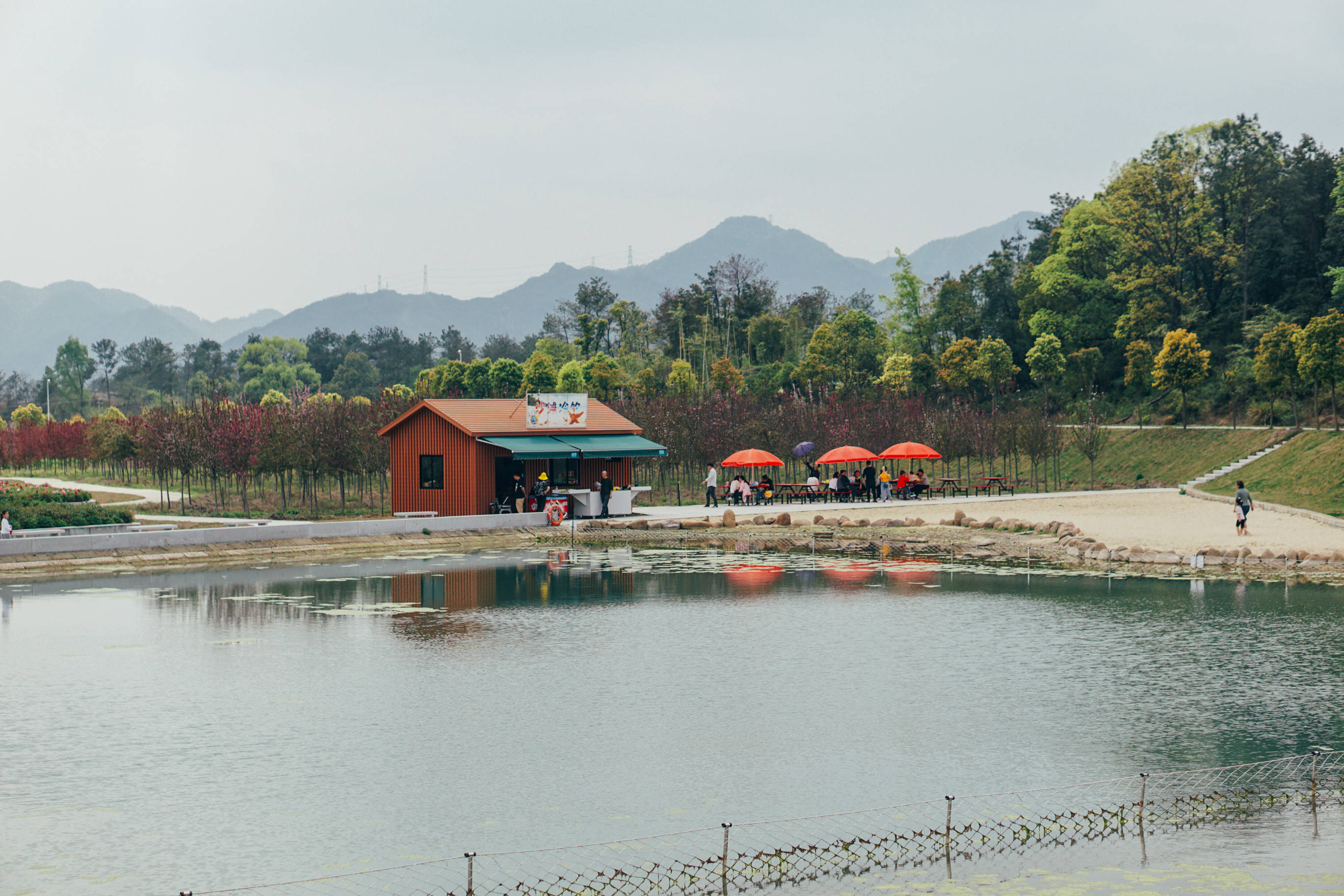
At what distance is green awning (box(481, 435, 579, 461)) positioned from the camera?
37.5 metres

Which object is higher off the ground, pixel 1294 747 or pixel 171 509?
pixel 171 509

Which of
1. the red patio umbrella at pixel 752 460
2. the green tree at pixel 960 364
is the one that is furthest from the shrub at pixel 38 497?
the green tree at pixel 960 364

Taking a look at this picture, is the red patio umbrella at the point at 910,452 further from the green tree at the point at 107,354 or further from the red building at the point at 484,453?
the green tree at the point at 107,354

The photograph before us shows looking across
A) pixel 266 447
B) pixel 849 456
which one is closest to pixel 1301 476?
pixel 849 456

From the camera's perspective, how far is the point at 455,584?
2686 cm

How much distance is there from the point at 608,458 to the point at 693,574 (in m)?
13.6

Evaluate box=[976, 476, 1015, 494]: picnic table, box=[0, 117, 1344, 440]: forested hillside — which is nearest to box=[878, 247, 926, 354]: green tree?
box=[0, 117, 1344, 440]: forested hillside

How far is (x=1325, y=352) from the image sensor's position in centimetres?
4925

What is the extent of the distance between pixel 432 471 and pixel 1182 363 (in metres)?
38.9

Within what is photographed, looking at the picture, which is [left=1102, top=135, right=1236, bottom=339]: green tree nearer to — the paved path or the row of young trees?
the row of young trees

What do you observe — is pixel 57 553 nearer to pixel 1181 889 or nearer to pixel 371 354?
pixel 1181 889

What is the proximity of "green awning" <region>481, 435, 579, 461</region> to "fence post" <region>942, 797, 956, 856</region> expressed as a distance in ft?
91.4

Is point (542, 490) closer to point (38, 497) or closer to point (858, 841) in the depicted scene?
point (38, 497)

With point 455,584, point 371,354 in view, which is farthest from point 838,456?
point 371,354
